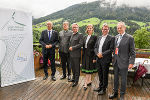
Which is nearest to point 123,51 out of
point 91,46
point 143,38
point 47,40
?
point 91,46

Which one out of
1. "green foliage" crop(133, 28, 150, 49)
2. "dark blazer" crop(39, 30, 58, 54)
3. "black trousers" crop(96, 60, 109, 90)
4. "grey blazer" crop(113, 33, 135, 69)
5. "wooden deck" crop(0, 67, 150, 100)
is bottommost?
"wooden deck" crop(0, 67, 150, 100)

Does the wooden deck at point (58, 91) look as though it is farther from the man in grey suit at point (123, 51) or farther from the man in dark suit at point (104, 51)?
the man in grey suit at point (123, 51)

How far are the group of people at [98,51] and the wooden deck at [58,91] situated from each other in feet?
0.53

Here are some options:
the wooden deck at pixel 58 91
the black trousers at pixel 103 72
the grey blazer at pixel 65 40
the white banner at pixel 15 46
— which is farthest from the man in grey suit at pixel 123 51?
the white banner at pixel 15 46

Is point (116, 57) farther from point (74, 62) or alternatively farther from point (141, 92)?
point (141, 92)

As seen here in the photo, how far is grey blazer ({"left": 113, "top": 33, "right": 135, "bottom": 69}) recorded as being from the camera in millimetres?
2139

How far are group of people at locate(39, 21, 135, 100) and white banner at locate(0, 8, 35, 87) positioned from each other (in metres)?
0.45

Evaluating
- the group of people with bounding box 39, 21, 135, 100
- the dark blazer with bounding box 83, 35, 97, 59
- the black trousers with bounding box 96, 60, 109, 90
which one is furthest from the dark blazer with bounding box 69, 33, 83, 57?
the black trousers with bounding box 96, 60, 109, 90

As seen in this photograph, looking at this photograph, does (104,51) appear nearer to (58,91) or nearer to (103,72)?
(103,72)

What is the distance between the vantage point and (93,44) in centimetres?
284

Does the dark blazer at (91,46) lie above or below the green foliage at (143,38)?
below

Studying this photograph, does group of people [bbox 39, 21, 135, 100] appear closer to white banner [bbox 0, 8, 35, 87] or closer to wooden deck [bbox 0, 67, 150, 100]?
wooden deck [bbox 0, 67, 150, 100]

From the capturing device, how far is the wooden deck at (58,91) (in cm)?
257

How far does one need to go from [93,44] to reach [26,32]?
1758 millimetres
